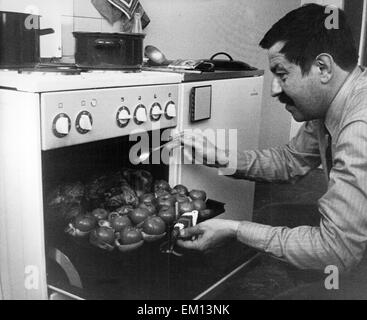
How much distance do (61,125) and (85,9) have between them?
90cm

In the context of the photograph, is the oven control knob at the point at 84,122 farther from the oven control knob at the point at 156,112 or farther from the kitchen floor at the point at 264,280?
the kitchen floor at the point at 264,280

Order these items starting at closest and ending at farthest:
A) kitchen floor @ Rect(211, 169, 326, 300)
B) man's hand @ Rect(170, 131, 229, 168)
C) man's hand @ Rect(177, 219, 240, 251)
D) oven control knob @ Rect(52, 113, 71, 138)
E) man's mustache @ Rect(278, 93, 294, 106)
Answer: oven control knob @ Rect(52, 113, 71, 138) < man's hand @ Rect(177, 219, 240, 251) < man's mustache @ Rect(278, 93, 294, 106) < man's hand @ Rect(170, 131, 229, 168) < kitchen floor @ Rect(211, 169, 326, 300)

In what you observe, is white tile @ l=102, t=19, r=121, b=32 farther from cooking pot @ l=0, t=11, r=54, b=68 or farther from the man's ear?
the man's ear

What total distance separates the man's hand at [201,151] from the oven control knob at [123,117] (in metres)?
0.21

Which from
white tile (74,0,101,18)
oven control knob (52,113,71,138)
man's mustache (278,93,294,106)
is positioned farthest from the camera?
white tile (74,0,101,18)

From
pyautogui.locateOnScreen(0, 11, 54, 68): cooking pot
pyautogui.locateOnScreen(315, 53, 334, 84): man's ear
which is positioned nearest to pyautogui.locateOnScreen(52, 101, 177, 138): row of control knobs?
pyautogui.locateOnScreen(0, 11, 54, 68): cooking pot

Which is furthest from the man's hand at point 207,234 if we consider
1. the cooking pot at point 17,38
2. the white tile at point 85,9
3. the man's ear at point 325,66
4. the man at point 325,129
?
the white tile at point 85,9

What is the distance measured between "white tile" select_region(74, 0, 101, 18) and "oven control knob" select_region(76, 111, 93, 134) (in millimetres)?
808

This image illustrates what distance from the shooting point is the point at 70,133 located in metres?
0.91

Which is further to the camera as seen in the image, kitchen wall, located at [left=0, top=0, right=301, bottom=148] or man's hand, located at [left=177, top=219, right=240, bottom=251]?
kitchen wall, located at [left=0, top=0, right=301, bottom=148]

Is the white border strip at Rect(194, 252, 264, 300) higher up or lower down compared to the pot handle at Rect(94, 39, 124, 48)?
lower down

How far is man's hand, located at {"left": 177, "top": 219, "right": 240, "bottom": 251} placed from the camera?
99 cm
